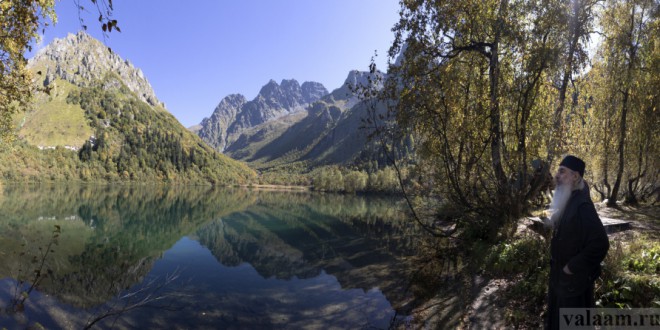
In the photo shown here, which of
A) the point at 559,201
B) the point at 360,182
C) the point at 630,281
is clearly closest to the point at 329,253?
the point at 630,281

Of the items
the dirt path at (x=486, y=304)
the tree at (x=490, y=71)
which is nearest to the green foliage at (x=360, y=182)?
the tree at (x=490, y=71)

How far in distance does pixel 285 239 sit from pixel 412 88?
29.2m

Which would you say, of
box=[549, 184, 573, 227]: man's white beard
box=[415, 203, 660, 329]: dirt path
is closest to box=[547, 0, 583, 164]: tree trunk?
box=[415, 203, 660, 329]: dirt path

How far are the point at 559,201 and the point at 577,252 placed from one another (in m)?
1.01

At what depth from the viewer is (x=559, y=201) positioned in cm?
666

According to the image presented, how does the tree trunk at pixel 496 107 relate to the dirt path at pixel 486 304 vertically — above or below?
above

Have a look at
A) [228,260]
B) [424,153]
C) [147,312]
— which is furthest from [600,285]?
[228,260]

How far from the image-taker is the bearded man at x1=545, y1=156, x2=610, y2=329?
19.3 feet

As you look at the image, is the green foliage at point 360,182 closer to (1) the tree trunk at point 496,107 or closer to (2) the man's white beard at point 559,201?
(1) the tree trunk at point 496,107

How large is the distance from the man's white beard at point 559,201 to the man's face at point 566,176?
6cm

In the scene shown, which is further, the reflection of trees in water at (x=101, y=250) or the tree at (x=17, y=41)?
the reflection of trees in water at (x=101, y=250)

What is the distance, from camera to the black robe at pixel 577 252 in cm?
586

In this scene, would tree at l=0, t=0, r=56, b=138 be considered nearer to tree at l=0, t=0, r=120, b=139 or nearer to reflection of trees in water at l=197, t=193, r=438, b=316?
tree at l=0, t=0, r=120, b=139

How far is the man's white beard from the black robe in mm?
84
